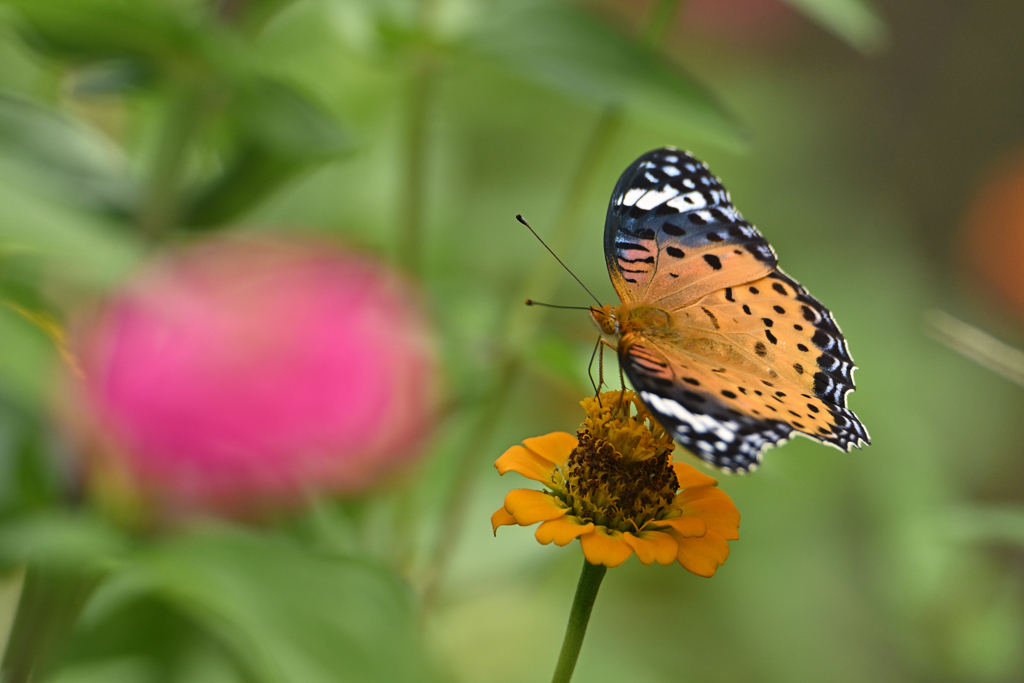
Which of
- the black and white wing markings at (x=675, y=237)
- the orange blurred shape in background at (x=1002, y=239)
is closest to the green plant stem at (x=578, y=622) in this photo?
the black and white wing markings at (x=675, y=237)

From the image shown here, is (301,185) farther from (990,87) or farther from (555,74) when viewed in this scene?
(990,87)

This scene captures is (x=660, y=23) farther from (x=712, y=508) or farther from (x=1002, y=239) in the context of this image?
(x=1002, y=239)

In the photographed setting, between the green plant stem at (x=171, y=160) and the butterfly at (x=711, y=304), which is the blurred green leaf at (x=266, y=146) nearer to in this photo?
the green plant stem at (x=171, y=160)

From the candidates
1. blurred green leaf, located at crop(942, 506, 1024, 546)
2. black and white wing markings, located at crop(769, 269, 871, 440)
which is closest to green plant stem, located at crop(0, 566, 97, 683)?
black and white wing markings, located at crop(769, 269, 871, 440)

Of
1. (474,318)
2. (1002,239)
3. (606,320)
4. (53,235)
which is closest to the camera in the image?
(53,235)

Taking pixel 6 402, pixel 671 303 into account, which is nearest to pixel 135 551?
pixel 6 402

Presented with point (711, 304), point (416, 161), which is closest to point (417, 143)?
point (416, 161)

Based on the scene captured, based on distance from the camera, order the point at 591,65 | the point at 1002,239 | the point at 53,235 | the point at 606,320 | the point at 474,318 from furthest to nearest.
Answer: the point at 1002,239
the point at 474,318
the point at 591,65
the point at 606,320
the point at 53,235
